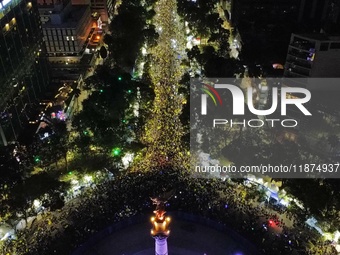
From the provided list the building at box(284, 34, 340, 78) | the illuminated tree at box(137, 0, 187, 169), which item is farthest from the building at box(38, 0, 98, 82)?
the building at box(284, 34, 340, 78)

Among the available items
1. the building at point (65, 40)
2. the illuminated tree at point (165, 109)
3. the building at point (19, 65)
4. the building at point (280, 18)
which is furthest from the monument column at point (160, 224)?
the building at point (280, 18)

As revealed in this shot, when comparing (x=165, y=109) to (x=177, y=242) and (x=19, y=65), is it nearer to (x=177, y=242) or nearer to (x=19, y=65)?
(x=19, y=65)

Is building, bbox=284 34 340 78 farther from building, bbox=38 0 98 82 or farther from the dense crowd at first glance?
building, bbox=38 0 98 82

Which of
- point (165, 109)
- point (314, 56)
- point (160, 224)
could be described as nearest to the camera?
point (160, 224)

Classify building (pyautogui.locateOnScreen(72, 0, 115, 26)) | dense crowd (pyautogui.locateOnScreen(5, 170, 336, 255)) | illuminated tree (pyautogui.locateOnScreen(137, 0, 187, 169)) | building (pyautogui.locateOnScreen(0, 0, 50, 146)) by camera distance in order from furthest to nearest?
building (pyautogui.locateOnScreen(72, 0, 115, 26))
building (pyautogui.locateOnScreen(0, 0, 50, 146))
illuminated tree (pyautogui.locateOnScreen(137, 0, 187, 169))
dense crowd (pyautogui.locateOnScreen(5, 170, 336, 255))

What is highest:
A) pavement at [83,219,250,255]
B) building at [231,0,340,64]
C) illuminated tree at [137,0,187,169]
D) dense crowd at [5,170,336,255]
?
building at [231,0,340,64]

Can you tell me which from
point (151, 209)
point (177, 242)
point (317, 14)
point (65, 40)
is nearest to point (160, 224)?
point (177, 242)

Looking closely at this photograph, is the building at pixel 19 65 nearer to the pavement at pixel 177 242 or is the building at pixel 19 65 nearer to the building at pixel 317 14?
the pavement at pixel 177 242
